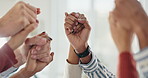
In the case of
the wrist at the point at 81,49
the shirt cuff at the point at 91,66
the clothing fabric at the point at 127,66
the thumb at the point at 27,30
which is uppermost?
the thumb at the point at 27,30

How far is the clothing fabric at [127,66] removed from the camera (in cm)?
47

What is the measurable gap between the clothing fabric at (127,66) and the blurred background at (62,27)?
1.89m

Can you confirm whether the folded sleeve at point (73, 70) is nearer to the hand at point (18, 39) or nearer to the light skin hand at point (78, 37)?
the light skin hand at point (78, 37)

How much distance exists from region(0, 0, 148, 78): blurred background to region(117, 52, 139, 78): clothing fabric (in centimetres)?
189

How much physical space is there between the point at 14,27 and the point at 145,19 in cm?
38

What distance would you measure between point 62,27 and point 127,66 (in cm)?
213

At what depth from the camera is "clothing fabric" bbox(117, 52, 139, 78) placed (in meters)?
0.47

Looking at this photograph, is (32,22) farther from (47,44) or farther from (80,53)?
(80,53)

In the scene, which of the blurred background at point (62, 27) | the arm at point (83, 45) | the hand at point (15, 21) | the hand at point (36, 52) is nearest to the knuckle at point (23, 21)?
the hand at point (15, 21)

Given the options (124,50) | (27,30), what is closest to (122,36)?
(124,50)

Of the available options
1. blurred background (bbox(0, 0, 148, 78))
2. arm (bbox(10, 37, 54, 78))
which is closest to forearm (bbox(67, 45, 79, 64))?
arm (bbox(10, 37, 54, 78))

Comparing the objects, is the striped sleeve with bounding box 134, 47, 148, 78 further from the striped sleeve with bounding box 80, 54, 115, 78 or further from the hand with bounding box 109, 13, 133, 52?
the striped sleeve with bounding box 80, 54, 115, 78

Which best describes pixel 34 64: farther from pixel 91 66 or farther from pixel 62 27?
pixel 62 27

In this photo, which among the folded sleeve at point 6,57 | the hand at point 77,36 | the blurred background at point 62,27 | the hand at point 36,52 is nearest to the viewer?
the folded sleeve at point 6,57
